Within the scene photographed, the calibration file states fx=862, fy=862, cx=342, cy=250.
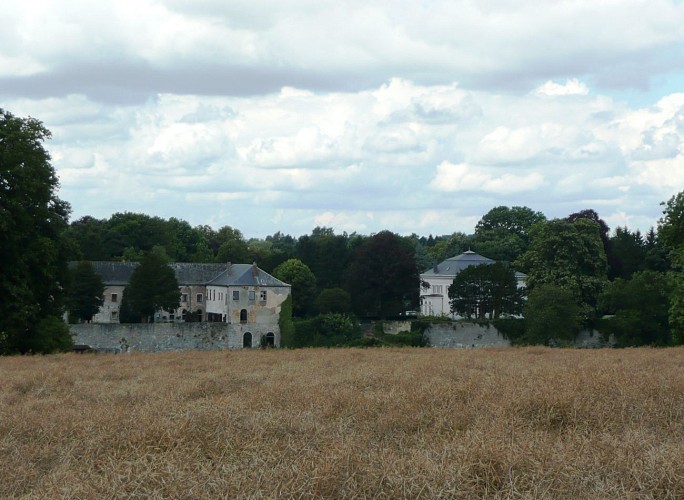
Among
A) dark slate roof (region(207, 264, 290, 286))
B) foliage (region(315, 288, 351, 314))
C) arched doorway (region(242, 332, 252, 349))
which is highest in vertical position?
dark slate roof (region(207, 264, 290, 286))

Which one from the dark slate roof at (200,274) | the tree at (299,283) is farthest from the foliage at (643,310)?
the tree at (299,283)

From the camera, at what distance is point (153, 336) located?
57.3 meters

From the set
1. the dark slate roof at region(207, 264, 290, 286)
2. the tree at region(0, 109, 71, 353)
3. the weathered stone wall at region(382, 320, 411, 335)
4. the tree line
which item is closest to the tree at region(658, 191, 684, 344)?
the tree line

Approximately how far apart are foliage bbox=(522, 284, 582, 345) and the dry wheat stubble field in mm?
43106

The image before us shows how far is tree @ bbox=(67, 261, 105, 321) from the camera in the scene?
6831 cm

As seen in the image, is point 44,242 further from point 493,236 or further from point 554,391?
point 493,236

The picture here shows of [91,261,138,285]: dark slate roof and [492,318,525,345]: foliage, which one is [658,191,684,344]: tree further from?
[91,261,138,285]: dark slate roof

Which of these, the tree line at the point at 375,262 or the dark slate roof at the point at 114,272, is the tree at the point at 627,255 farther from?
the dark slate roof at the point at 114,272

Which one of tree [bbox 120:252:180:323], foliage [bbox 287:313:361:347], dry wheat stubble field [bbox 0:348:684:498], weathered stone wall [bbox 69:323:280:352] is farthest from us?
tree [bbox 120:252:180:323]

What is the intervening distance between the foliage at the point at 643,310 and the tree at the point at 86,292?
39822 millimetres

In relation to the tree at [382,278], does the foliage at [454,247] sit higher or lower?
higher

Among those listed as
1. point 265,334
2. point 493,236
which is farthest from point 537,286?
point 493,236

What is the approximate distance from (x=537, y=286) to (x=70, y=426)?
2142 inches

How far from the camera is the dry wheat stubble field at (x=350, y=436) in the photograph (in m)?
6.46
